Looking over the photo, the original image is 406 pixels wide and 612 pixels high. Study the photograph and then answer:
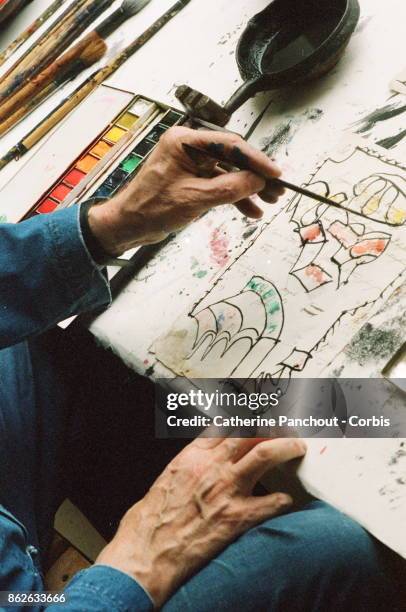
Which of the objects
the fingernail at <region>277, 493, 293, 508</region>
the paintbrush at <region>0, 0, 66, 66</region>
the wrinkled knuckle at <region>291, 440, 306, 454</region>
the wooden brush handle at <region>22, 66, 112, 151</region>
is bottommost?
the fingernail at <region>277, 493, 293, 508</region>

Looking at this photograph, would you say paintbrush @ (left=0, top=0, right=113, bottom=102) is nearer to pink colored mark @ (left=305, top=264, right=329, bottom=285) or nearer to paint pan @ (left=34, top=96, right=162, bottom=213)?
paint pan @ (left=34, top=96, right=162, bottom=213)

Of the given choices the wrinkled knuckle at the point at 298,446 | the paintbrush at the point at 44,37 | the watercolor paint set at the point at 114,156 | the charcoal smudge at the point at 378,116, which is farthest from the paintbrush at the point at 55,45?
the wrinkled knuckle at the point at 298,446

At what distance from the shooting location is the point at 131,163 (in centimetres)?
112

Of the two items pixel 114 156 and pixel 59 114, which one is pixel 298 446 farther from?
pixel 59 114

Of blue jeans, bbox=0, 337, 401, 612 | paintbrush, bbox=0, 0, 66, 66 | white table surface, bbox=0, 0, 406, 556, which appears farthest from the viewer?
paintbrush, bbox=0, 0, 66, 66

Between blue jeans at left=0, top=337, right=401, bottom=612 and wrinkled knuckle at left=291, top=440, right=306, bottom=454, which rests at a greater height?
wrinkled knuckle at left=291, top=440, right=306, bottom=454

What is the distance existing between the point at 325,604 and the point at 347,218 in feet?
1.87

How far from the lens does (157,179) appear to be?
0.88 meters

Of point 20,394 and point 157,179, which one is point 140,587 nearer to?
point 20,394

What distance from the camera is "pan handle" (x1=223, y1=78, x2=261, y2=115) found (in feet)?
3.47

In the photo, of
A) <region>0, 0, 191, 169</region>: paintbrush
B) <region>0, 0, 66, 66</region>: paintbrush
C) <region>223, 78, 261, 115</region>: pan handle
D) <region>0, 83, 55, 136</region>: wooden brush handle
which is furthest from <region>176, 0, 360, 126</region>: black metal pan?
<region>0, 0, 66, 66</region>: paintbrush

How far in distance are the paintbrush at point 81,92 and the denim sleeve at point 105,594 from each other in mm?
965

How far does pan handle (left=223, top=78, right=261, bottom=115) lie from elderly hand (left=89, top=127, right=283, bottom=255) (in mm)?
211

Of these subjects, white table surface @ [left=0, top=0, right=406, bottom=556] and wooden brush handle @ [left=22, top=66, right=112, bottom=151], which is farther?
wooden brush handle @ [left=22, top=66, right=112, bottom=151]
